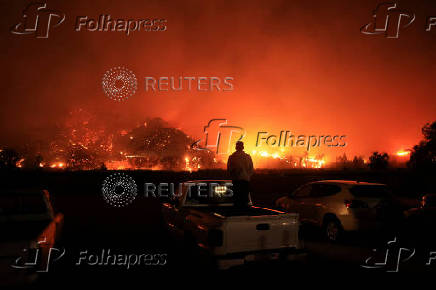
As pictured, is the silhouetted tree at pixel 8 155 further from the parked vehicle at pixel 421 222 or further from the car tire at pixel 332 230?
the parked vehicle at pixel 421 222

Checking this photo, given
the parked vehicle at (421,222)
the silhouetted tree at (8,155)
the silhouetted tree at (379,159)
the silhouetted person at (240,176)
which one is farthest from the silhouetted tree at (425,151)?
the silhouetted tree at (8,155)

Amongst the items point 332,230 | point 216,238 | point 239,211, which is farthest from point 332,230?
point 216,238

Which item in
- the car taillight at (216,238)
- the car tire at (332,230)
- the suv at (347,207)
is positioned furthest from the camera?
the car tire at (332,230)

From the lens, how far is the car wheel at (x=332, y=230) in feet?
27.1

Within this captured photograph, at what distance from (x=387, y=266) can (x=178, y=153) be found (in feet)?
263

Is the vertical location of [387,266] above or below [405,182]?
below

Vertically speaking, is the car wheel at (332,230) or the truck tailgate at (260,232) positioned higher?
the truck tailgate at (260,232)

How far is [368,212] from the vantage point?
7.99 m

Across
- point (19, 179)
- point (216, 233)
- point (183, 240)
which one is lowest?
point (19, 179)

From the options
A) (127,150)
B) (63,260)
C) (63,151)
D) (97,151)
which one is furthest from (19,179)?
(127,150)

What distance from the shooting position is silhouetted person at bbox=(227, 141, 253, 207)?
6981 millimetres

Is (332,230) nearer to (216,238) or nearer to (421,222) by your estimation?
(421,222)

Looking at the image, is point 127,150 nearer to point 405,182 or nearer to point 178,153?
point 178,153

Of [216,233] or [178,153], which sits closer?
[216,233]
